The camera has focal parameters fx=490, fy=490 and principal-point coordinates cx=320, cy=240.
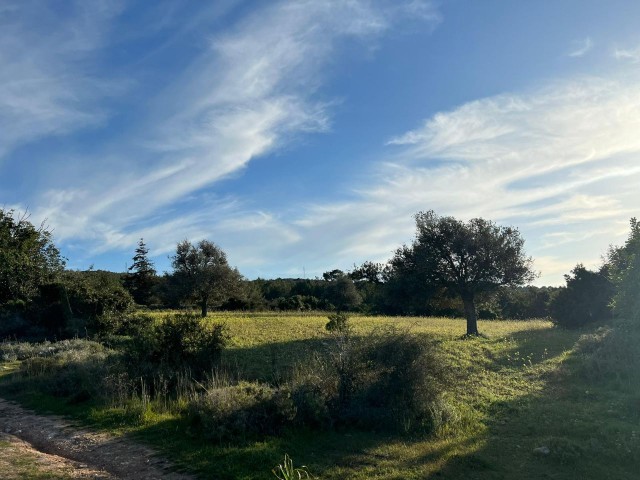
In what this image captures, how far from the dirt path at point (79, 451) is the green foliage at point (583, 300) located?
99.0 feet

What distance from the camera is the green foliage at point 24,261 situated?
27.6 meters

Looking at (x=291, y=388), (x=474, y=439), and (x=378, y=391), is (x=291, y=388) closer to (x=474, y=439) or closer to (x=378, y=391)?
(x=378, y=391)

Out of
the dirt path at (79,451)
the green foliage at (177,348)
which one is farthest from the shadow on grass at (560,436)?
the green foliage at (177,348)

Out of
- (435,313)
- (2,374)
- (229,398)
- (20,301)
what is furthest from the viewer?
(435,313)

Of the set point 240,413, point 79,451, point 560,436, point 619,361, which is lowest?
point 560,436

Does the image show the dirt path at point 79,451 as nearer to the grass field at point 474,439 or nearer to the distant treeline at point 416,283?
the grass field at point 474,439

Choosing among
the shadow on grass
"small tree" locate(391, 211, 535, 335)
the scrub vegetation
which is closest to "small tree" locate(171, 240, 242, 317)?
the scrub vegetation

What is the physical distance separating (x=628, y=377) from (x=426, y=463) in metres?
10.7

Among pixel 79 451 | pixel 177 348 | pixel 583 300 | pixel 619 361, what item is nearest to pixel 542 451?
pixel 79 451

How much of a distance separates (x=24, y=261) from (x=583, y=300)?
1354 inches

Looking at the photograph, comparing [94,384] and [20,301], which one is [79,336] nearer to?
[20,301]

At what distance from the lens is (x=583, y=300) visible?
31.9 m

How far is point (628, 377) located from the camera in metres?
15.4

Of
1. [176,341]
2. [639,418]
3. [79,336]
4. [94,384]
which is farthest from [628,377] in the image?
[79,336]
